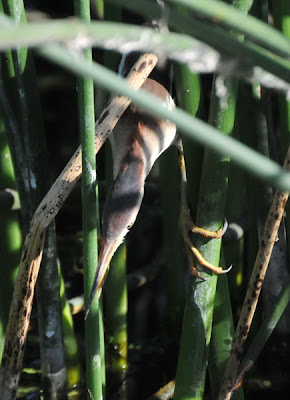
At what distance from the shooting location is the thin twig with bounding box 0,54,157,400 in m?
1.09

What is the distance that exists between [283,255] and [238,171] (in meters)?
0.21

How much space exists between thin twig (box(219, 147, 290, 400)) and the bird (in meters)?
0.07

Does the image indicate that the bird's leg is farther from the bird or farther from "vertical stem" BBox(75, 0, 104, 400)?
"vertical stem" BBox(75, 0, 104, 400)

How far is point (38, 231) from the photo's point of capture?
111 cm

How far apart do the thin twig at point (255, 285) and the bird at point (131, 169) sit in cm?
7

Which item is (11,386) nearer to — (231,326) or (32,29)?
(231,326)

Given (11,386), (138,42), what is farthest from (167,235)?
(138,42)

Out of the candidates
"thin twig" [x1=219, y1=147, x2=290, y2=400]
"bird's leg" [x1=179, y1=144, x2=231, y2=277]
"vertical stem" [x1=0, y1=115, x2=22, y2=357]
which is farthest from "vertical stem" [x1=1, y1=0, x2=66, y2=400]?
"thin twig" [x1=219, y1=147, x2=290, y2=400]

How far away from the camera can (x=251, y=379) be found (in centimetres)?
156

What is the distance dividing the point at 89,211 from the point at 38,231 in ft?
0.55

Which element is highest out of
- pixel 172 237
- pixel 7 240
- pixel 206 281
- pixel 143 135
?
pixel 143 135

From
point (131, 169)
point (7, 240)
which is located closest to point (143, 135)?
point (131, 169)

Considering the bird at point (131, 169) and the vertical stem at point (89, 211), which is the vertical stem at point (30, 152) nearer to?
the bird at point (131, 169)

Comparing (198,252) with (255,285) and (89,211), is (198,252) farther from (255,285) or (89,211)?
(89,211)
